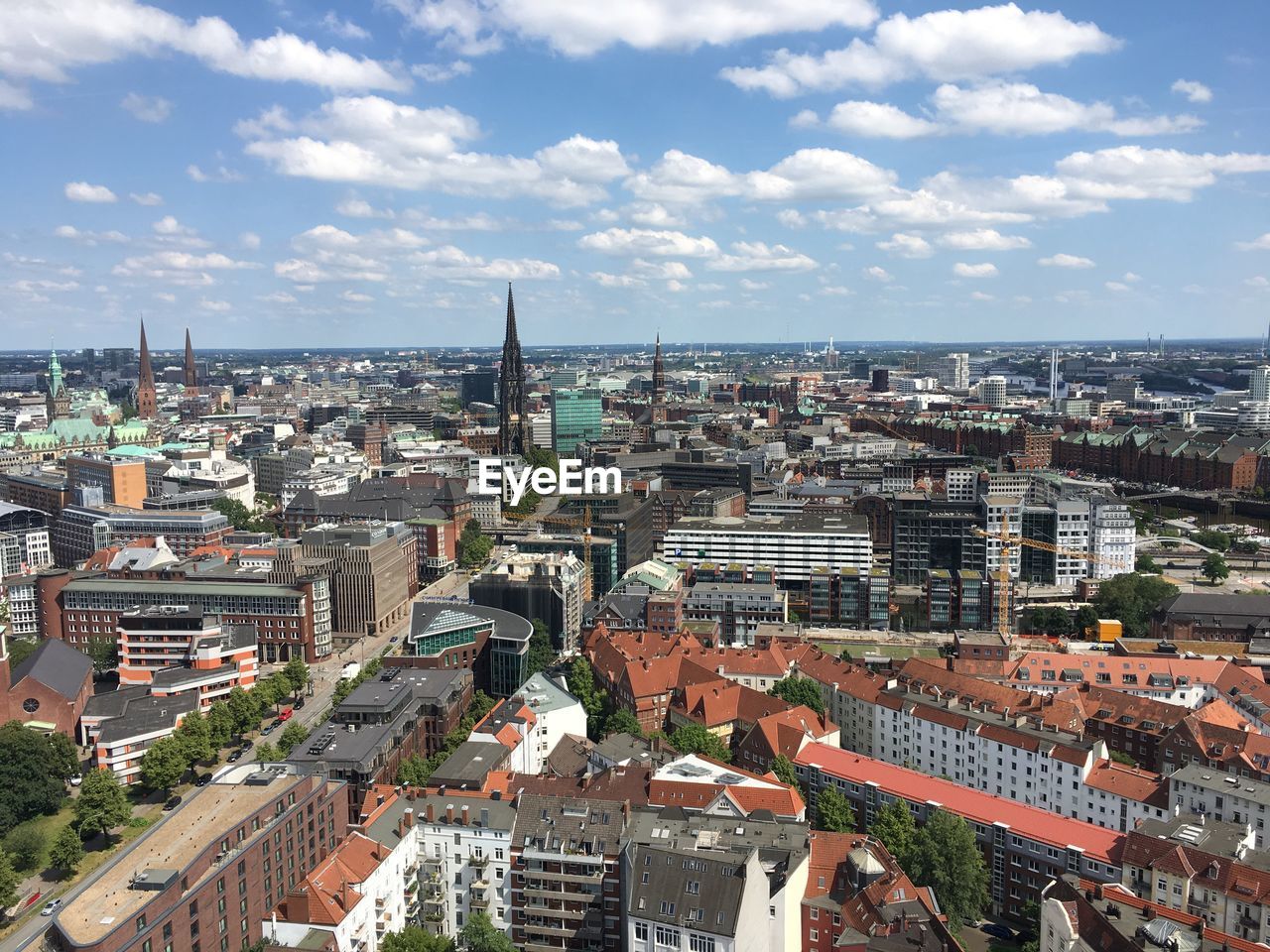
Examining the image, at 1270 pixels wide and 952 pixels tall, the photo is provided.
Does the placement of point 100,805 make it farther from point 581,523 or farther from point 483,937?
point 581,523

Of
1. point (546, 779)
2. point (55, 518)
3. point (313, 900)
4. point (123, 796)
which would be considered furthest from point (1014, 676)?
point (55, 518)

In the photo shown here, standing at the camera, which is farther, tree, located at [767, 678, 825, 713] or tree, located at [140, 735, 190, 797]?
tree, located at [767, 678, 825, 713]

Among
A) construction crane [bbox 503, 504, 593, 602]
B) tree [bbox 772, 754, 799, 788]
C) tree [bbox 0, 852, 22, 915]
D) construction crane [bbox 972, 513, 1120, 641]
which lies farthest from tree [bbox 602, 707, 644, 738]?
construction crane [bbox 972, 513, 1120, 641]

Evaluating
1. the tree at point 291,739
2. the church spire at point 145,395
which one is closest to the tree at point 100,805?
the tree at point 291,739

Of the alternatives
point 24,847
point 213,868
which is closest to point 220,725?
point 24,847

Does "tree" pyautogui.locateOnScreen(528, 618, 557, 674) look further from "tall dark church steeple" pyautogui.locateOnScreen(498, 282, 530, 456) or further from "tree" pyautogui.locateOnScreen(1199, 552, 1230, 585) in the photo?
"tall dark church steeple" pyautogui.locateOnScreen(498, 282, 530, 456)
